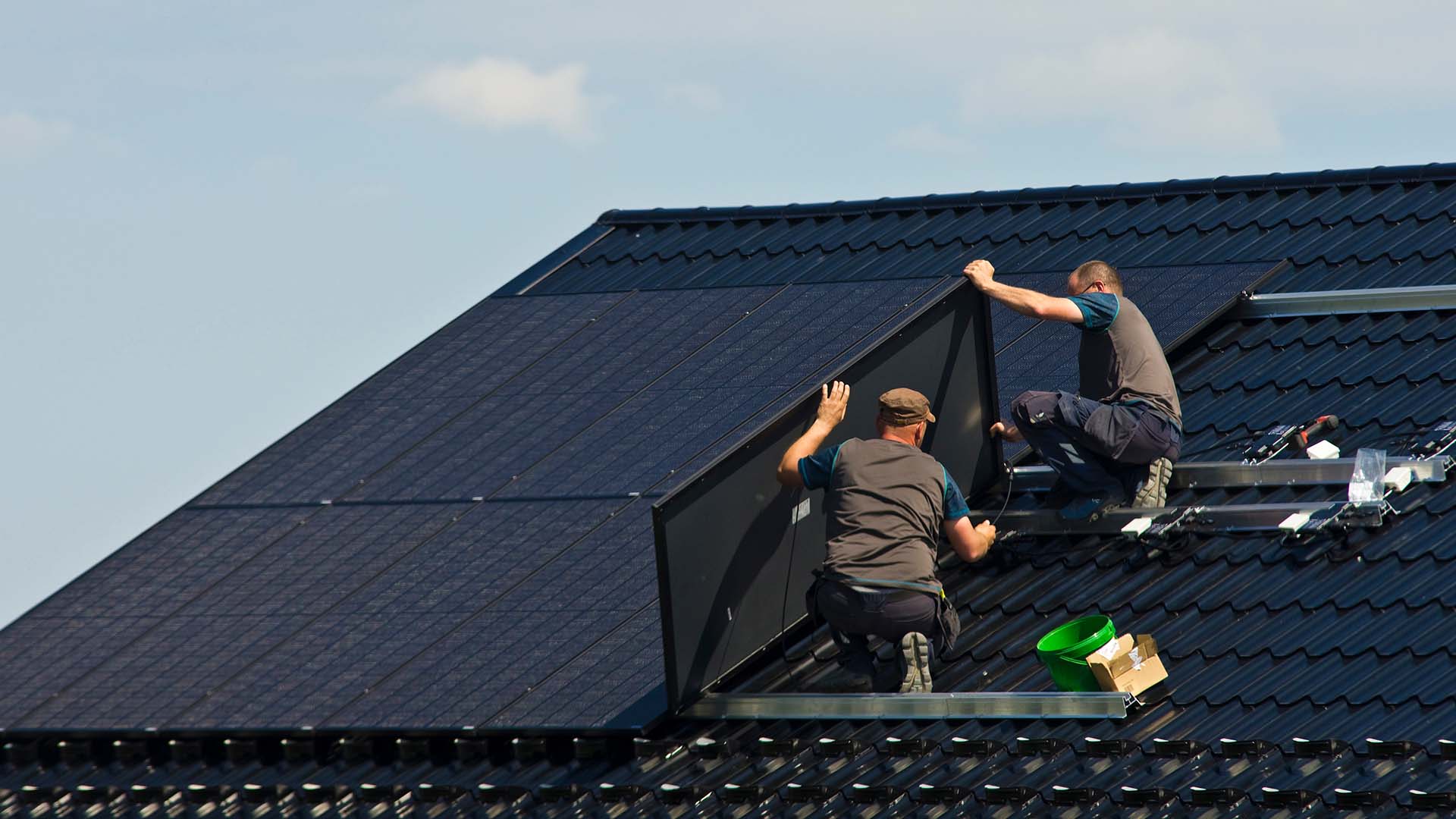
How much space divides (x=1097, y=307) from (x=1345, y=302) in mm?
2772

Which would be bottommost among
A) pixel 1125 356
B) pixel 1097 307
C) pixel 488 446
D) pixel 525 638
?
pixel 525 638

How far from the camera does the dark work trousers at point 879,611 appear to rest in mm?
12055

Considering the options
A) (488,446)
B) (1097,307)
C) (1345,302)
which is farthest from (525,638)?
(1345,302)

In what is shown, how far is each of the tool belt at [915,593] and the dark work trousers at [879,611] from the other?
0.02 meters

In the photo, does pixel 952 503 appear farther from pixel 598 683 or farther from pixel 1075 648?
pixel 598 683

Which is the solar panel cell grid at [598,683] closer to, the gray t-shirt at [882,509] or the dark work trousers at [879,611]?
the dark work trousers at [879,611]

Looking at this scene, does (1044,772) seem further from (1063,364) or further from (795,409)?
(1063,364)

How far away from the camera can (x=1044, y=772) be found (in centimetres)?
1104

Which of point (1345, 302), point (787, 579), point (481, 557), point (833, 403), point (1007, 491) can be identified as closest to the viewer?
point (833, 403)

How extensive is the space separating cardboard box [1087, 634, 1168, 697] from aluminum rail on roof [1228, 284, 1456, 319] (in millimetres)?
4399

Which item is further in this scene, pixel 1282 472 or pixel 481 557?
pixel 481 557

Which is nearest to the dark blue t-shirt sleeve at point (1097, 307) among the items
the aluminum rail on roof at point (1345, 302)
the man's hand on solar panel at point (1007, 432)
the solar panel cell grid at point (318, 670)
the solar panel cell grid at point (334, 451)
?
the man's hand on solar panel at point (1007, 432)

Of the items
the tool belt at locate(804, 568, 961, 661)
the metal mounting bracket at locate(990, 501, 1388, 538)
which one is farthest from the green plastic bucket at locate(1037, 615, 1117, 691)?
the metal mounting bracket at locate(990, 501, 1388, 538)

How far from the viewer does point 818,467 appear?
40.8 ft
